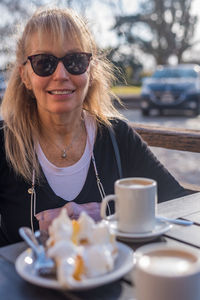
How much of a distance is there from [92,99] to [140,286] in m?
1.59

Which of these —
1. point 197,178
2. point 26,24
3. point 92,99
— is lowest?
point 197,178

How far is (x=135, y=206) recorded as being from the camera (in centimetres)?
125

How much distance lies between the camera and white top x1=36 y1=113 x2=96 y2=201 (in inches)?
77.1

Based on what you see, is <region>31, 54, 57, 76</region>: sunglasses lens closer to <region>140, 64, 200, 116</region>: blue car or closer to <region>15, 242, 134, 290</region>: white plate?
<region>15, 242, 134, 290</region>: white plate

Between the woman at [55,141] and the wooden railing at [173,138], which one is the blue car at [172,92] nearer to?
the wooden railing at [173,138]

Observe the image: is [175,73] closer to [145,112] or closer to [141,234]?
[145,112]

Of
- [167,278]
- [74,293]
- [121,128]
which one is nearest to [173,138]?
[121,128]

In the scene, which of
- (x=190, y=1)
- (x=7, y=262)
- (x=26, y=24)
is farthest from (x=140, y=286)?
(x=190, y=1)

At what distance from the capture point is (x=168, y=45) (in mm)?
28234

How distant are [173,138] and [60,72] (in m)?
1.22

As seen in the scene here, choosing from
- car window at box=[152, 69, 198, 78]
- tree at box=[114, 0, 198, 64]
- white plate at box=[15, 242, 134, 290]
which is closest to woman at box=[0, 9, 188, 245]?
white plate at box=[15, 242, 134, 290]

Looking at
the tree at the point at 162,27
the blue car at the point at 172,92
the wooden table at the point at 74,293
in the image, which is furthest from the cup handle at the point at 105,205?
the tree at the point at 162,27

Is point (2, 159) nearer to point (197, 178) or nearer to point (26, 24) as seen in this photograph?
point (26, 24)

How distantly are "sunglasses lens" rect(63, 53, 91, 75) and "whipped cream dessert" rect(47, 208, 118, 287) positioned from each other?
1.03m
